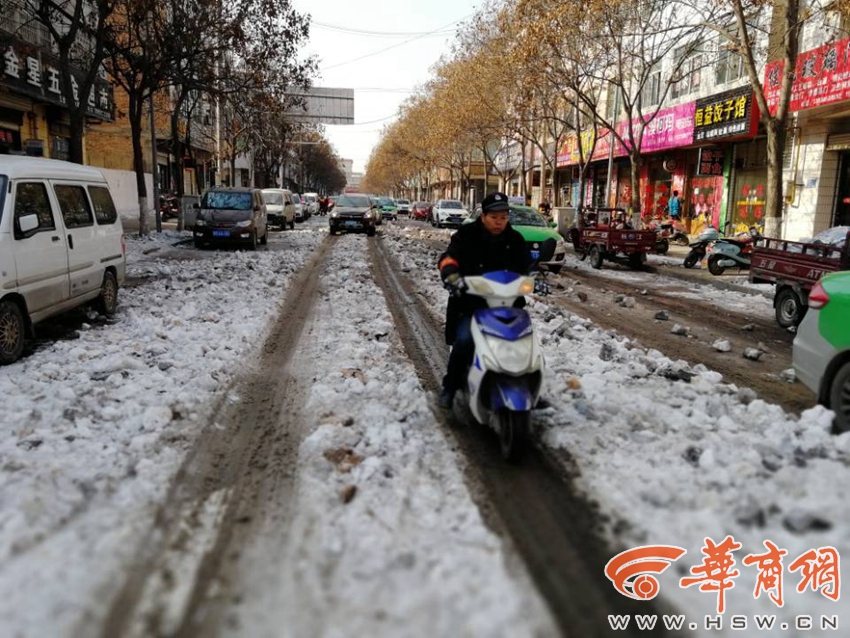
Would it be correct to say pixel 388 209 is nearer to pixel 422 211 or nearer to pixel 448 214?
pixel 422 211

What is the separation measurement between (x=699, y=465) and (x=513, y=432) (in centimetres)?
114

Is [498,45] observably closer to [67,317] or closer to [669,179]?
[669,179]

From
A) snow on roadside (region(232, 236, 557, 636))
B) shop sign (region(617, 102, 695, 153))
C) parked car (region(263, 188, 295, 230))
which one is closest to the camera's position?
snow on roadside (region(232, 236, 557, 636))

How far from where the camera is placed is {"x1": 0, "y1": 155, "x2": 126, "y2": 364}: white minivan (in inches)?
250

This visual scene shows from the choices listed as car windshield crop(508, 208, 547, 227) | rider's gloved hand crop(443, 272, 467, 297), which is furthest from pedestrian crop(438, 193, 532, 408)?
car windshield crop(508, 208, 547, 227)

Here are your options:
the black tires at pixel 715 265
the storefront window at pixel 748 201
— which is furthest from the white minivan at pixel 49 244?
the storefront window at pixel 748 201

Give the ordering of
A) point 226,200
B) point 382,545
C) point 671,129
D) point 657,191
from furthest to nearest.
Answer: point 657,191
point 671,129
point 226,200
point 382,545

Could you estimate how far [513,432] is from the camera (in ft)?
13.6

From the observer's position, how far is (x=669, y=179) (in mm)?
30141

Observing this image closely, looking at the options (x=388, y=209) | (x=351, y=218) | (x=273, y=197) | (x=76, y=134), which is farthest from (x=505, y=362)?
(x=388, y=209)

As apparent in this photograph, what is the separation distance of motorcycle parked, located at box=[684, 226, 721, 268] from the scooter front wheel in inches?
568

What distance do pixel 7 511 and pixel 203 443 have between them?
129 centimetres

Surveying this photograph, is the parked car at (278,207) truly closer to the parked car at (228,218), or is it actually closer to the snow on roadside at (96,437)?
the parked car at (228,218)

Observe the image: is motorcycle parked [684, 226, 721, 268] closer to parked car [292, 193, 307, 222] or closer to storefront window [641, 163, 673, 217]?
storefront window [641, 163, 673, 217]
